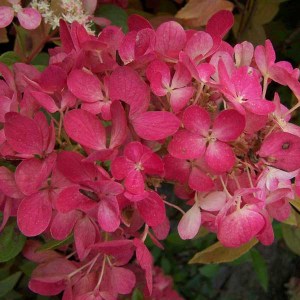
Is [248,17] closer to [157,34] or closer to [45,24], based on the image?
[45,24]

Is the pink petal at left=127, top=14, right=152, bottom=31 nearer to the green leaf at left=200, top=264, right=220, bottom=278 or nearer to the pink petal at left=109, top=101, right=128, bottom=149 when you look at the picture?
the pink petal at left=109, top=101, right=128, bottom=149

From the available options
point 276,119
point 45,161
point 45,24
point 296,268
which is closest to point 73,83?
point 45,161

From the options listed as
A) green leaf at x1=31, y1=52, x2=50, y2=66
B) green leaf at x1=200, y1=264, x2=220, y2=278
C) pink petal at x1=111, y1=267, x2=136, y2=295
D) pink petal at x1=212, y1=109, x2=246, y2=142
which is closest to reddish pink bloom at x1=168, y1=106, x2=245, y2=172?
pink petal at x1=212, y1=109, x2=246, y2=142

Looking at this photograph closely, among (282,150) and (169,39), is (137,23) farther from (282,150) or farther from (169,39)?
(282,150)

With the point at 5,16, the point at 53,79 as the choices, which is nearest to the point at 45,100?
the point at 53,79

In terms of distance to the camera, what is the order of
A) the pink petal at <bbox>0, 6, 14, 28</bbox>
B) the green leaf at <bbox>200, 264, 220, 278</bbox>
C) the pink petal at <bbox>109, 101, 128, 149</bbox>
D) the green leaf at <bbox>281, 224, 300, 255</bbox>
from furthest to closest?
the green leaf at <bbox>200, 264, 220, 278</bbox>
the green leaf at <bbox>281, 224, 300, 255</bbox>
the pink petal at <bbox>0, 6, 14, 28</bbox>
the pink petal at <bbox>109, 101, 128, 149</bbox>

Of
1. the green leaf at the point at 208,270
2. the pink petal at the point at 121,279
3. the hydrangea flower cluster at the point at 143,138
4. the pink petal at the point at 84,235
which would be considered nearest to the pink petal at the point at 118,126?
the hydrangea flower cluster at the point at 143,138

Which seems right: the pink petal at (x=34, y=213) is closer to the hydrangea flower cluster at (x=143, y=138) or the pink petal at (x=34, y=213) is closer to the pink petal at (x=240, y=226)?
the hydrangea flower cluster at (x=143, y=138)
